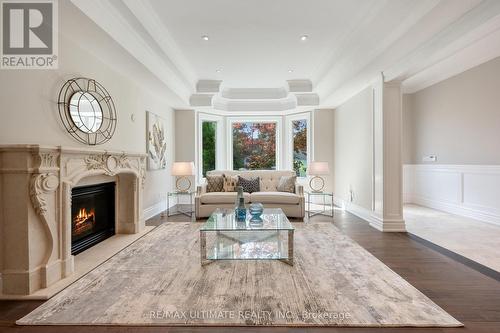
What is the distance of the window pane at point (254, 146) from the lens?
7.49 metres

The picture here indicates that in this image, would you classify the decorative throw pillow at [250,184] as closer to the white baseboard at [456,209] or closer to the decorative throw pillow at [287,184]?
the decorative throw pillow at [287,184]

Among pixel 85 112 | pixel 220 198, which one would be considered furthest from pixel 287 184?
pixel 85 112

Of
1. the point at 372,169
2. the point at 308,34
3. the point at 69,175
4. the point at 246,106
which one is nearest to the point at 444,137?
the point at 372,169

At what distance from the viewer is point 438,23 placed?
2.83 m

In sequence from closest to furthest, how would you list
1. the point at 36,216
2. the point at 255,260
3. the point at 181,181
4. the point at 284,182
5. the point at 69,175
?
the point at 36,216
the point at 69,175
the point at 255,260
the point at 284,182
the point at 181,181

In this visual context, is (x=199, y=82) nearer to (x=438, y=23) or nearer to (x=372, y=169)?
(x=372, y=169)

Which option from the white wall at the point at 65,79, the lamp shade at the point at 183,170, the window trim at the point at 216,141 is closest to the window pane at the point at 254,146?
the window trim at the point at 216,141

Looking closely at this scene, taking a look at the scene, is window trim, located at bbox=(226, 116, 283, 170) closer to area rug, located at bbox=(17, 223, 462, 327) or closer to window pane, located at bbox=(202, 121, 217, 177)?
window pane, located at bbox=(202, 121, 217, 177)

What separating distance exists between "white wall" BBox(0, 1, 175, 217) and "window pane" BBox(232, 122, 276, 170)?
124 inches

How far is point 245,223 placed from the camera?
306cm

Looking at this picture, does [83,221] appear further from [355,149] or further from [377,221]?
[355,149]

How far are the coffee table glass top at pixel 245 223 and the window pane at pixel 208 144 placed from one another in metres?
3.71

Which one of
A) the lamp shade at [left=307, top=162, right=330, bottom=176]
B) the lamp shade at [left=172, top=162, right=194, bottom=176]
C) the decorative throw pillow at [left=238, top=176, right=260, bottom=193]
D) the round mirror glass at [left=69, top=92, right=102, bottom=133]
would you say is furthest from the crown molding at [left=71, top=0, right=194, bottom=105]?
the lamp shade at [left=307, top=162, right=330, bottom=176]

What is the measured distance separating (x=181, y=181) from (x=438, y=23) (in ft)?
18.7
